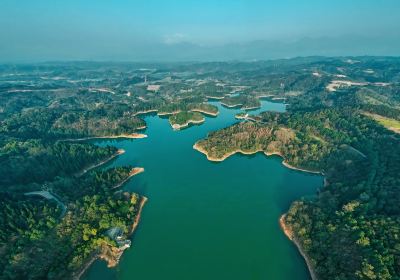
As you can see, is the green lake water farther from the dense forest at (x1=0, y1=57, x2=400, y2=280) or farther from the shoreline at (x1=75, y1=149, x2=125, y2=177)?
the dense forest at (x1=0, y1=57, x2=400, y2=280)

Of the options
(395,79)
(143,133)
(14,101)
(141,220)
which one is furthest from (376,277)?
(395,79)

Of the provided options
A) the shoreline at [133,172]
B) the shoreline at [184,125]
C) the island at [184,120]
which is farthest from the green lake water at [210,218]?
the island at [184,120]

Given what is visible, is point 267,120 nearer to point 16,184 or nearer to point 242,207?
point 242,207

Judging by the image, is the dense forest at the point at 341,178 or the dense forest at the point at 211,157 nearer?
the dense forest at the point at 341,178

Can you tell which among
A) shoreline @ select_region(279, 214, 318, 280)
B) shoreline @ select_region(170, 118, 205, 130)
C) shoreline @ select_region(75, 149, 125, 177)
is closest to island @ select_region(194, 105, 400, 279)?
shoreline @ select_region(279, 214, 318, 280)

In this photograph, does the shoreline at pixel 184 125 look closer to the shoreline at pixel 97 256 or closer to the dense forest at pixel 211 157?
the dense forest at pixel 211 157

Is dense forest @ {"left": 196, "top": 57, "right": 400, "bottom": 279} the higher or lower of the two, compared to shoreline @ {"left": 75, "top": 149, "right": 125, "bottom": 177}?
Answer: higher

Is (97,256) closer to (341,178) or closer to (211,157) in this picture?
(211,157)
